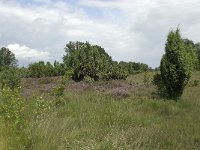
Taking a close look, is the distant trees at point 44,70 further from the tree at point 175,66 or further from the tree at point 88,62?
the tree at point 175,66

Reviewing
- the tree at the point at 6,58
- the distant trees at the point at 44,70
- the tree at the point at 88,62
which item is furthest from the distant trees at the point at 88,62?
the tree at the point at 6,58

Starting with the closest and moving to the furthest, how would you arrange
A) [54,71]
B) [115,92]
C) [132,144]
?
[132,144] < [115,92] < [54,71]

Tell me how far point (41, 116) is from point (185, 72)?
1107cm

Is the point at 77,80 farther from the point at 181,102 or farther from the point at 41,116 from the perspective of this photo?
the point at 41,116

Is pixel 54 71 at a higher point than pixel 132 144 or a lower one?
higher

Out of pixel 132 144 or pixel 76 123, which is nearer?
pixel 132 144

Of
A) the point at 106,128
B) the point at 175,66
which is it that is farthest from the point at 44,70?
the point at 106,128

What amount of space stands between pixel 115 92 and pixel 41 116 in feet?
32.0

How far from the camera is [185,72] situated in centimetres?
2034

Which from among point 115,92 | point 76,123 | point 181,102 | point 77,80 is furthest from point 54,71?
point 76,123

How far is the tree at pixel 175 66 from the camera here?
20453mm

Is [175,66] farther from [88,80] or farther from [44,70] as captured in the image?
[44,70]

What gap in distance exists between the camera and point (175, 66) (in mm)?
20625

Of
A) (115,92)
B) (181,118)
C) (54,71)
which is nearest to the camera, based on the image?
(181,118)
